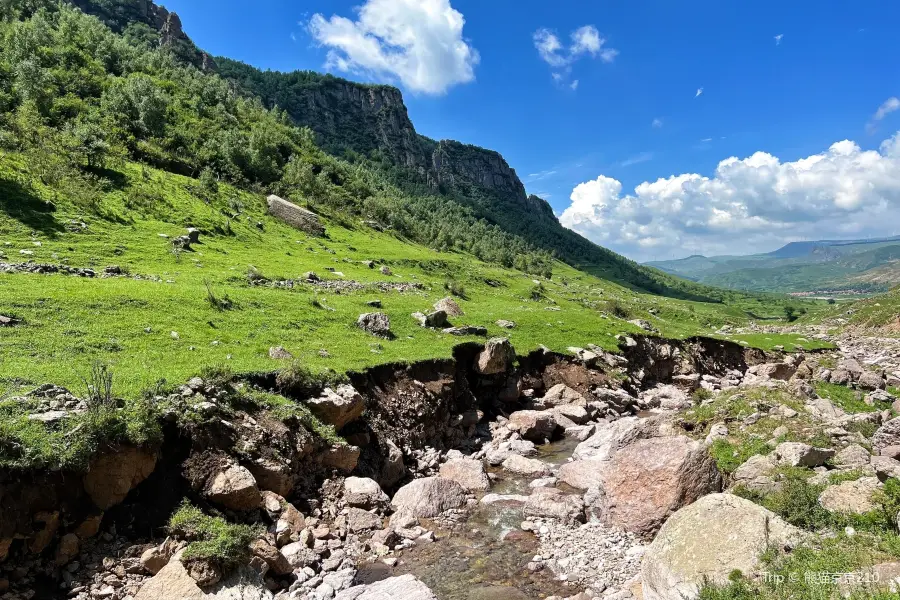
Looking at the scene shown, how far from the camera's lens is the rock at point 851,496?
477 inches

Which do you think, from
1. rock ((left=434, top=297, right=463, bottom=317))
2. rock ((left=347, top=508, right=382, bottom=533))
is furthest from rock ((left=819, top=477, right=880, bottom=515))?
rock ((left=434, top=297, right=463, bottom=317))

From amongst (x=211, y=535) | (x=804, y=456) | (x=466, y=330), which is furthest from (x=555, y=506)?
(x=466, y=330)

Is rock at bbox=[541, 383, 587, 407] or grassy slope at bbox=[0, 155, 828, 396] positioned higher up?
grassy slope at bbox=[0, 155, 828, 396]

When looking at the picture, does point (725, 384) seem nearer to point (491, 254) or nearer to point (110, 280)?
point (110, 280)

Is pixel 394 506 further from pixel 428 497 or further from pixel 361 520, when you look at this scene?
pixel 361 520

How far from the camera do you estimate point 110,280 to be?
26891mm

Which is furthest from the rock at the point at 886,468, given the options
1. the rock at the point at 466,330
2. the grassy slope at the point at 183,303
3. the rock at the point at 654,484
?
the rock at the point at 466,330

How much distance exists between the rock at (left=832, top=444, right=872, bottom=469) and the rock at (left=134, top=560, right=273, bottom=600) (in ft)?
63.7

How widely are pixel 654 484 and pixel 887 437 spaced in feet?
36.3

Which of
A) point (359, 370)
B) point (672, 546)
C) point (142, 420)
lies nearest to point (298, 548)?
point (142, 420)

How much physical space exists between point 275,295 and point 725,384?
41.8 meters

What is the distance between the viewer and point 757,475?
1619 centimetres

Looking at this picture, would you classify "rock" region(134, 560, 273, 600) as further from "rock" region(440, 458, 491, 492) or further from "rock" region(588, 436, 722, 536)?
"rock" region(588, 436, 722, 536)

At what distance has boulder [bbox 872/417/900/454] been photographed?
17.7 m
